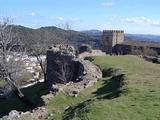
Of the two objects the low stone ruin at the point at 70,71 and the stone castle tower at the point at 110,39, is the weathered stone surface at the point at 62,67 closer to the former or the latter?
the low stone ruin at the point at 70,71

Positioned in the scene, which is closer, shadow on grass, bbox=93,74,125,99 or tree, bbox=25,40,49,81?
shadow on grass, bbox=93,74,125,99

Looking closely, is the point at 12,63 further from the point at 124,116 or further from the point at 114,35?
the point at 114,35

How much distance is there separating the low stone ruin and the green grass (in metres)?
0.69

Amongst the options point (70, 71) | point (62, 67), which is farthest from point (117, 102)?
point (62, 67)

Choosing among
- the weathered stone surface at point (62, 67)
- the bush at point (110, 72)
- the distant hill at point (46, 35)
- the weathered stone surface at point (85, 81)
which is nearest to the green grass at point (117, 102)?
the weathered stone surface at point (85, 81)

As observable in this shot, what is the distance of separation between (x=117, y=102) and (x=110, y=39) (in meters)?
67.6

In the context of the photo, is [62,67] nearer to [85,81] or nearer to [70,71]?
[70,71]

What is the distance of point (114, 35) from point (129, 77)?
200 ft

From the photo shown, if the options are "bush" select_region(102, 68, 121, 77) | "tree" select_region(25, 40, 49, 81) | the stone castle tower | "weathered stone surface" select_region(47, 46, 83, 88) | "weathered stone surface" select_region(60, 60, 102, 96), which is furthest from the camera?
the stone castle tower

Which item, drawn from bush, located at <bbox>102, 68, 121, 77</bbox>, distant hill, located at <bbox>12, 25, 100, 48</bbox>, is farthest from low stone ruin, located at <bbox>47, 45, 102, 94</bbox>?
distant hill, located at <bbox>12, 25, 100, 48</bbox>

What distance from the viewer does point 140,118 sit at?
13648 mm

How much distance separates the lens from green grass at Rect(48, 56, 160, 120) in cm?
1424

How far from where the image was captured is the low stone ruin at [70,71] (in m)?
23.7

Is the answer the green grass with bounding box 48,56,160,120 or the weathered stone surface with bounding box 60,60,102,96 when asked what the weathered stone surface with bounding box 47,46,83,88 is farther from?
the green grass with bounding box 48,56,160,120
